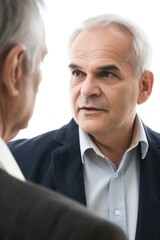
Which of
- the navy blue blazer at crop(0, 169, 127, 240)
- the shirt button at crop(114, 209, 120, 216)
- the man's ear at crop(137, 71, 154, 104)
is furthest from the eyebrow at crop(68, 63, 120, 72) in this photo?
the navy blue blazer at crop(0, 169, 127, 240)

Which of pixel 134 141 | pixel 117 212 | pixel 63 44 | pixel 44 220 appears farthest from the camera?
pixel 63 44

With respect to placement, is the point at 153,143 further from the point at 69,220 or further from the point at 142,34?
the point at 69,220

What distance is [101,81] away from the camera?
1.62 meters

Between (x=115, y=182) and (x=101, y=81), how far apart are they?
1.25 ft

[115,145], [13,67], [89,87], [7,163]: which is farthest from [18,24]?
[115,145]

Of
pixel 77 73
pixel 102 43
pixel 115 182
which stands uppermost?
pixel 102 43

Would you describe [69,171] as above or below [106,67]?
below

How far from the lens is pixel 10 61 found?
0.72 m

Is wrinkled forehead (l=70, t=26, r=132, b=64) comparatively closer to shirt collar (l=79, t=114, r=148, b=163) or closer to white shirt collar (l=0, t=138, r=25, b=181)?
shirt collar (l=79, t=114, r=148, b=163)

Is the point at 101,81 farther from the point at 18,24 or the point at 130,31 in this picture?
the point at 18,24

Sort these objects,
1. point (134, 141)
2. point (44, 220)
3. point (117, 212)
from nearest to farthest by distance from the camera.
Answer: point (44, 220), point (117, 212), point (134, 141)

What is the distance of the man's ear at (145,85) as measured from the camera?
1713 mm

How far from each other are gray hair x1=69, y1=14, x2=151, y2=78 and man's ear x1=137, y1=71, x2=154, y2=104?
0.18 feet

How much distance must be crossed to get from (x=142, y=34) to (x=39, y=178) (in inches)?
26.6
